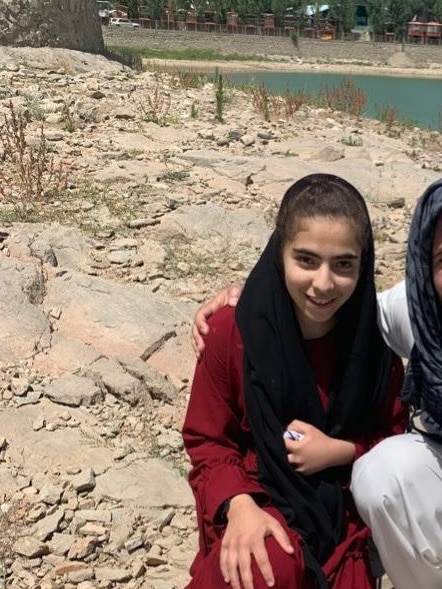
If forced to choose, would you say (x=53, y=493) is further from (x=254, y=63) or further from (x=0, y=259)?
(x=254, y=63)

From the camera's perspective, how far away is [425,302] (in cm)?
188

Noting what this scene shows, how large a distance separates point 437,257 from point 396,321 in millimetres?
291

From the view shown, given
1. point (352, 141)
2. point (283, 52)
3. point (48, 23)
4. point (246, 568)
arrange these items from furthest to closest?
point (283, 52) < point (48, 23) < point (352, 141) < point (246, 568)

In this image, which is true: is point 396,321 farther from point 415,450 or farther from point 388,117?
point 388,117

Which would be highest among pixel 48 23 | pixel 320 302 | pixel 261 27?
pixel 48 23

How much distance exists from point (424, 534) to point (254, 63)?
3784 centimetres

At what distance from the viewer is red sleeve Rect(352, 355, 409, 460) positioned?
7.07ft

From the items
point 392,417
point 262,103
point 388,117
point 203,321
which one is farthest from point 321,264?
point 388,117

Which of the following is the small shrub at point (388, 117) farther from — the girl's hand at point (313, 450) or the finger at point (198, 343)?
the girl's hand at point (313, 450)

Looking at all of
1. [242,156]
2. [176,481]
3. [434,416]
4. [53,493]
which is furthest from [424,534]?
[242,156]

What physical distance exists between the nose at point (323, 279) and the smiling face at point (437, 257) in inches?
9.7

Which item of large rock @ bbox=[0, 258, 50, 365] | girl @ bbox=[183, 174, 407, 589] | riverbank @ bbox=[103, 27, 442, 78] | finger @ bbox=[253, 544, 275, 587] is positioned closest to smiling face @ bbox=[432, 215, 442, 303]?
girl @ bbox=[183, 174, 407, 589]

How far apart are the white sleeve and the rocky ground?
3.23ft

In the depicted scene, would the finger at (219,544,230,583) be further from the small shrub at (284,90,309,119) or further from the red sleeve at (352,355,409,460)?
the small shrub at (284,90,309,119)
